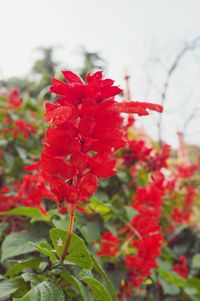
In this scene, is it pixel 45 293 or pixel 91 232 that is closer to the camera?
pixel 45 293

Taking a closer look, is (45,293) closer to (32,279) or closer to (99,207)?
(32,279)

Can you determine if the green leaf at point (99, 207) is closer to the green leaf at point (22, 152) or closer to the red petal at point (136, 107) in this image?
the red petal at point (136, 107)

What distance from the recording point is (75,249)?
3.08 feet

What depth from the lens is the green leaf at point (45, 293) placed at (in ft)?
2.73

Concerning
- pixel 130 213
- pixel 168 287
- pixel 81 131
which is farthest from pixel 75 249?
pixel 168 287

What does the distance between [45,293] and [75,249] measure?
13 cm

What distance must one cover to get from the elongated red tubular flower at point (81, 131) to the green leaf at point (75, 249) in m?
0.09

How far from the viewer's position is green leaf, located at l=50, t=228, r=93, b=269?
3.04ft

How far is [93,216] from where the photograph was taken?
→ 1901 mm

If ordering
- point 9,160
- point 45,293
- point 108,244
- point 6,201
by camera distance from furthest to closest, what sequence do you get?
point 9,160, point 6,201, point 108,244, point 45,293

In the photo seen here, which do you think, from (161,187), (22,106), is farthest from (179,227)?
(22,106)

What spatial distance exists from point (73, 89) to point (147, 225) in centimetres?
109

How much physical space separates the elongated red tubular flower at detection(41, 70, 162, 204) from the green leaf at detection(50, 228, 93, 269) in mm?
90

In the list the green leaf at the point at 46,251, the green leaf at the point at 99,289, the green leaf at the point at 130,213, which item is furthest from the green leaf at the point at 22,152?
the green leaf at the point at 99,289
